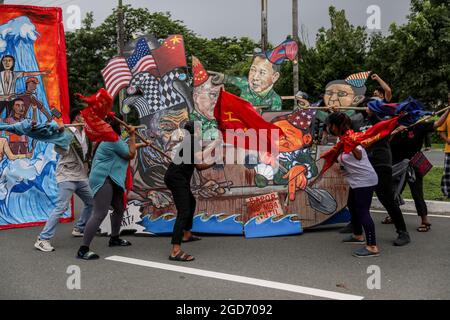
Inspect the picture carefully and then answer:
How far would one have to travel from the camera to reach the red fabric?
5695mm

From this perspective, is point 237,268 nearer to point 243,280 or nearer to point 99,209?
point 243,280

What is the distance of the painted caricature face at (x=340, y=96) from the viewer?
259 inches

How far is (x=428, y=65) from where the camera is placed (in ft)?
68.1

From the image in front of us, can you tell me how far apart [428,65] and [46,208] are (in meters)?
17.9

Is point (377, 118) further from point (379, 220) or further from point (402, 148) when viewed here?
point (379, 220)

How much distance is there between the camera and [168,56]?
254 inches

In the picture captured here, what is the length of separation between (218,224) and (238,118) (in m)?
1.39

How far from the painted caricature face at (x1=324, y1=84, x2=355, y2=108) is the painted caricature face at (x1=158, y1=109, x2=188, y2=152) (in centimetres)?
188

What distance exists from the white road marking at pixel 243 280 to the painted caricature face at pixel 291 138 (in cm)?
225

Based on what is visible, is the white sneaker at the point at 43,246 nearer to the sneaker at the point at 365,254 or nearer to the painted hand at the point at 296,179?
the painted hand at the point at 296,179

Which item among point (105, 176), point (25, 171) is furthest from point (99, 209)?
point (25, 171)

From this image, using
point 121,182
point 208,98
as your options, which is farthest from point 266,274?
point 208,98

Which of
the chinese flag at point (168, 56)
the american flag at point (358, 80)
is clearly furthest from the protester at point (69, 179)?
the american flag at point (358, 80)

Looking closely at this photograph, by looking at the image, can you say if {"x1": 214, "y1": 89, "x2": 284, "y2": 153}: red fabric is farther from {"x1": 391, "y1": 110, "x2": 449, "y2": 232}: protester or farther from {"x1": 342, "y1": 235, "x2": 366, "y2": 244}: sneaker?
{"x1": 391, "y1": 110, "x2": 449, "y2": 232}: protester
